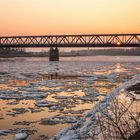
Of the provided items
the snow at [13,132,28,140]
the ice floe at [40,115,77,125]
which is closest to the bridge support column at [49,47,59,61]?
the ice floe at [40,115,77,125]

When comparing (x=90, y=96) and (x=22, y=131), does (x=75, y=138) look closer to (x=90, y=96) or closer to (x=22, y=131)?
(x=22, y=131)

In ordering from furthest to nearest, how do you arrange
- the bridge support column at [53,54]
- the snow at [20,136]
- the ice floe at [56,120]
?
the bridge support column at [53,54] < the ice floe at [56,120] < the snow at [20,136]

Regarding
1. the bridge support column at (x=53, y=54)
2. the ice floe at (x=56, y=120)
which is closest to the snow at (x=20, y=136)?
the ice floe at (x=56, y=120)

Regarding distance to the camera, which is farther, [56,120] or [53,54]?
[53,54]

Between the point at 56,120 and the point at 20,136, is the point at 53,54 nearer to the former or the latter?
the point at 56,120

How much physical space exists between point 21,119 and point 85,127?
295 cm

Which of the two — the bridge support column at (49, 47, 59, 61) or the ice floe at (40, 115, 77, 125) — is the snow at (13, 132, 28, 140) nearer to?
the ice floe at (40, 115, 77, 125)

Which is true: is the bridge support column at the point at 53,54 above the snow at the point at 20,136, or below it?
below

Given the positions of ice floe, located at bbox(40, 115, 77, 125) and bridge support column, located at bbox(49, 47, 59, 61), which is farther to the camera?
bridge support column, located at bbox(49, 47, 59, 61)

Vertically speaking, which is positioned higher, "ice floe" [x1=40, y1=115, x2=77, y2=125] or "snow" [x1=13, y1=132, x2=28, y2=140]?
"snow" [x1=13, y1=132, x2=28, y2=140]

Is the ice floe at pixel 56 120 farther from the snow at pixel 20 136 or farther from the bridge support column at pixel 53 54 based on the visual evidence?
the bridge support column at pixel 53 54

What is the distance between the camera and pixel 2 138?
9.24 m

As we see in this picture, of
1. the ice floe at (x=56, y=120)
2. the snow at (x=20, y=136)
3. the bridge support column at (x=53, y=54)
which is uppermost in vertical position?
the snow at (x=20, y=136)

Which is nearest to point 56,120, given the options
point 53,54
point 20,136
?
point 20,136
